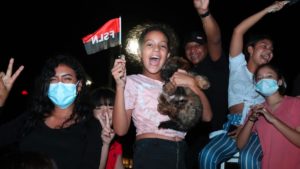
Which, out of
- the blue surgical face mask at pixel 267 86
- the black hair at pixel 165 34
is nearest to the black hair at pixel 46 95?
the black hair at pixel 165 34

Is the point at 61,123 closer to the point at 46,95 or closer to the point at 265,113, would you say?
the point at 46,95

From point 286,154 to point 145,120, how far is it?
2.21 meters

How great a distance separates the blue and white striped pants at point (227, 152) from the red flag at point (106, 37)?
2.12 meters

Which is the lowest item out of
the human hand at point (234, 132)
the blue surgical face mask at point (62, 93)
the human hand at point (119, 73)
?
the human hand at point (234, 132)

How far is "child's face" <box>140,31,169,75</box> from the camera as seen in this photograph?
→ 149 inches

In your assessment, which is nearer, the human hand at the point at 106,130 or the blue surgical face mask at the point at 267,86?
the human hand at the point at 106,130

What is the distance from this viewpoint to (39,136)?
3.84 meters

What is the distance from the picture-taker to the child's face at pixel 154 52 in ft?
12.4

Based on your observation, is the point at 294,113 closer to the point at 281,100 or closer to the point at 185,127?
the point at 281,100

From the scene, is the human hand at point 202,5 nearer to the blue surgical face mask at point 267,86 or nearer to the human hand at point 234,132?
the blue surgical face mask at point 267,86

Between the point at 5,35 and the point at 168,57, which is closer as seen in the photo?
the point at 168,57

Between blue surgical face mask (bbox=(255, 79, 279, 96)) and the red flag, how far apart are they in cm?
218

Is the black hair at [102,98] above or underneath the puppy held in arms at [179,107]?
above

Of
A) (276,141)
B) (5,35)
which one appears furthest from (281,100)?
(5,35)
